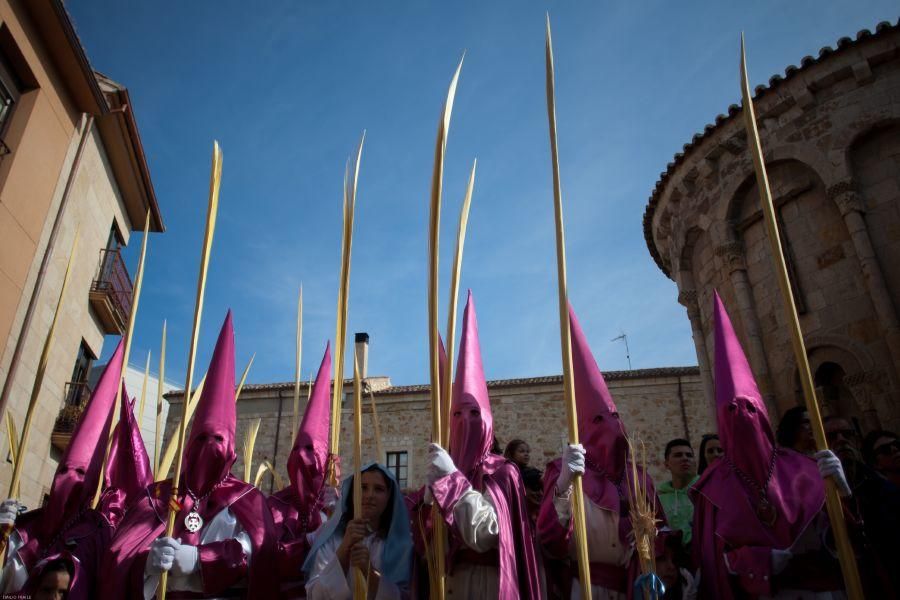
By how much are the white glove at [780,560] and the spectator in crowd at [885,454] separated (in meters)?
1.17

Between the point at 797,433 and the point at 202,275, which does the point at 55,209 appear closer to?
the point at 202,275

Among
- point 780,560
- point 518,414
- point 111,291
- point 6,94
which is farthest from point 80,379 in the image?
point 780,560

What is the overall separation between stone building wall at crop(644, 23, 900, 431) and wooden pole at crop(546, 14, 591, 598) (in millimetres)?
6289

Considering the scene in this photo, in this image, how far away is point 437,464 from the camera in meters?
2.93

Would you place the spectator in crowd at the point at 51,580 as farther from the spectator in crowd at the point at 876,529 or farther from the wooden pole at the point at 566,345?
the spectator in crowd at the point at 876,529

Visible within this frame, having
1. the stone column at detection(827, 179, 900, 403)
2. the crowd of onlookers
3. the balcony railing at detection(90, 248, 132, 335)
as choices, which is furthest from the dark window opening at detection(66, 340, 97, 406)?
the stone column at detection(827, 179, 900, 403)

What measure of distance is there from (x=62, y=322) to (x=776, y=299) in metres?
11.2

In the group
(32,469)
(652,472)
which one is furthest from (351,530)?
(652,472)

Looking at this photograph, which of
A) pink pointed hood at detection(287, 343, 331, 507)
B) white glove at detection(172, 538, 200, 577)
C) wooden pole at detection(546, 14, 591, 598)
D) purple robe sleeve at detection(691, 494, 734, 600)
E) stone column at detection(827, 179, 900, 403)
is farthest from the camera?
stone column at detection(827, 179, 900, 403)

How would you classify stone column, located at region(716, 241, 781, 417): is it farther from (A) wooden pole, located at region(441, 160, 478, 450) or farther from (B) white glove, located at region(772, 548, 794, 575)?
(A) wooden pole, located at region(441, 160, 478, 450)

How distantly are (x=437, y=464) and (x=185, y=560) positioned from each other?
4.88ft

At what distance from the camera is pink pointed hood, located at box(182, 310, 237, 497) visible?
3.76 meters

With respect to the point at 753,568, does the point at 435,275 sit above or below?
above

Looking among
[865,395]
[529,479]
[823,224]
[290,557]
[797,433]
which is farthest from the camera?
[823,224]
